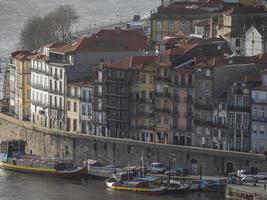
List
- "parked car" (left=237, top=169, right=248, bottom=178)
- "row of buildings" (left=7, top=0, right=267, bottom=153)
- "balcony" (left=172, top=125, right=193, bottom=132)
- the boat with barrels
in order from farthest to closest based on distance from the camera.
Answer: the boat with barrels → "balcony" (left=172, top=125, right=193, bottom=132) → "row of buildings" (left=7, top=0, right=267, bottom=153) → "parked car" (left=237, top=169, right=248, bottom=178)

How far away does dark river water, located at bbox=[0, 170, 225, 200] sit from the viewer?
81.6 metres

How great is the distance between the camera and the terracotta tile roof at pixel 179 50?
88.9 metres

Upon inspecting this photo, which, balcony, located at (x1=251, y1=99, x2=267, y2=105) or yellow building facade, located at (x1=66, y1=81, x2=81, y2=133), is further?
Answer: yellow building facade, located at (x1=66, y1=81, x2=81, y2=133)

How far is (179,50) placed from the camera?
294 ft

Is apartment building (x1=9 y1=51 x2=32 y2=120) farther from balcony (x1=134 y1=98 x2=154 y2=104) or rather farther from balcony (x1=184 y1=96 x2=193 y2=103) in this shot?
balcony (x1=184 y1=96 x2=193 y2=103)

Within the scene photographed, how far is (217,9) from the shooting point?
109 metres

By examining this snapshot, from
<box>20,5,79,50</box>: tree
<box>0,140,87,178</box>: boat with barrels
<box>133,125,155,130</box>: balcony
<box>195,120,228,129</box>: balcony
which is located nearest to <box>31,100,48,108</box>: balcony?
<box>0,140,87,178</box>: boat with barrels

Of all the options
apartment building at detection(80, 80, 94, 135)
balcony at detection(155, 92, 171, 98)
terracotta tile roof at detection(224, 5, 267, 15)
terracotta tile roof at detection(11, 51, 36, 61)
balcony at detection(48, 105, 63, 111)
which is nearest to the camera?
balcony at detection(155, 92, 171, 98)

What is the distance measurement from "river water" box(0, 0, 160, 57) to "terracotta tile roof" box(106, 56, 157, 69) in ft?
123

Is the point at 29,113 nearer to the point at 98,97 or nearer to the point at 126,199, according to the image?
the point at 98,97

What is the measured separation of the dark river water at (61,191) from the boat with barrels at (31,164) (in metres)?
0.45

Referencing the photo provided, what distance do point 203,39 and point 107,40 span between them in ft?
14.1

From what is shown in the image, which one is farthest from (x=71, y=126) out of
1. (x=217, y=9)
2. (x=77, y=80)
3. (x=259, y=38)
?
(x=217, y=9)

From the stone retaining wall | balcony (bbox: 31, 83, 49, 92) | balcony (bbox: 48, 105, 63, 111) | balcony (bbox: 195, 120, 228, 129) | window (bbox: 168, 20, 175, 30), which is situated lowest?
the stone retaining wall
